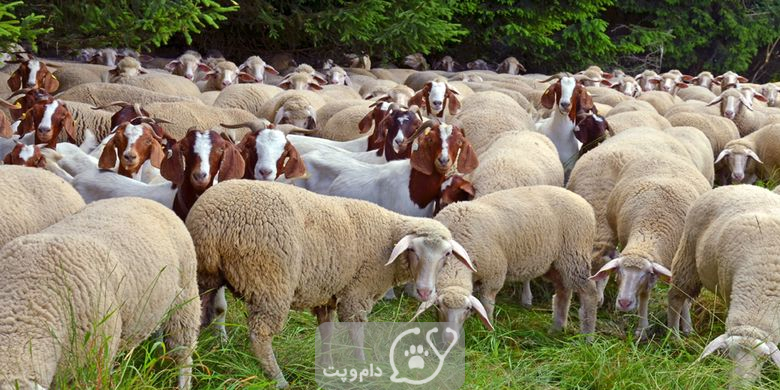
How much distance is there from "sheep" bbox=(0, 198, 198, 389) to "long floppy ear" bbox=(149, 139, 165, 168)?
7.05 feet

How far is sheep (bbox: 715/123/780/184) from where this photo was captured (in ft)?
33.8

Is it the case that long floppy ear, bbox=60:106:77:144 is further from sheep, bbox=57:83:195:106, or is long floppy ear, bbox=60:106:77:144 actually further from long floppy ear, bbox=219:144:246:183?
long floppy ear, bbox=219:144:246:183

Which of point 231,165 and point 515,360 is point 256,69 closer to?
point 231,165

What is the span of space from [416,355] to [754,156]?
5.85 meters

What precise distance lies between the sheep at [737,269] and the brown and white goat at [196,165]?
8.94ft

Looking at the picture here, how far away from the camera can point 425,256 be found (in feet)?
17.8

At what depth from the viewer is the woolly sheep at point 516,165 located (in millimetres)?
7594

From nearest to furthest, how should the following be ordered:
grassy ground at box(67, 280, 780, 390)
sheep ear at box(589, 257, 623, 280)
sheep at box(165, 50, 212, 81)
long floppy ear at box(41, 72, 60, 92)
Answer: grassy ground at box(67, 280, 780, 390)
sheep ear at box(589, 257, 623, 280)
long floppy ear at box(41, 72, 60, 92)
sheep at box(165, 50, 212, 81)

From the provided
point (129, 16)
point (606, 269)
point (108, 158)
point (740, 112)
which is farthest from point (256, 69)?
point (606, 269)

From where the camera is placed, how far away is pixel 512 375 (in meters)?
5.39

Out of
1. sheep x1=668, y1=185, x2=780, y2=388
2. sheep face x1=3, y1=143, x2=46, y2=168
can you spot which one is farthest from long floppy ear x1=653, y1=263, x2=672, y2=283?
sheep face x1=3, y1=143, x2=46, y2=168

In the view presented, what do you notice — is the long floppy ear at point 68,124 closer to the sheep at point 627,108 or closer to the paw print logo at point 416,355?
the paw print logo at point 416,355

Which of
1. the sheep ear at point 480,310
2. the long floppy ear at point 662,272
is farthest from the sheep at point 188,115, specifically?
the long floppy ear at point 662,272

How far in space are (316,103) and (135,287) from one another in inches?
269
